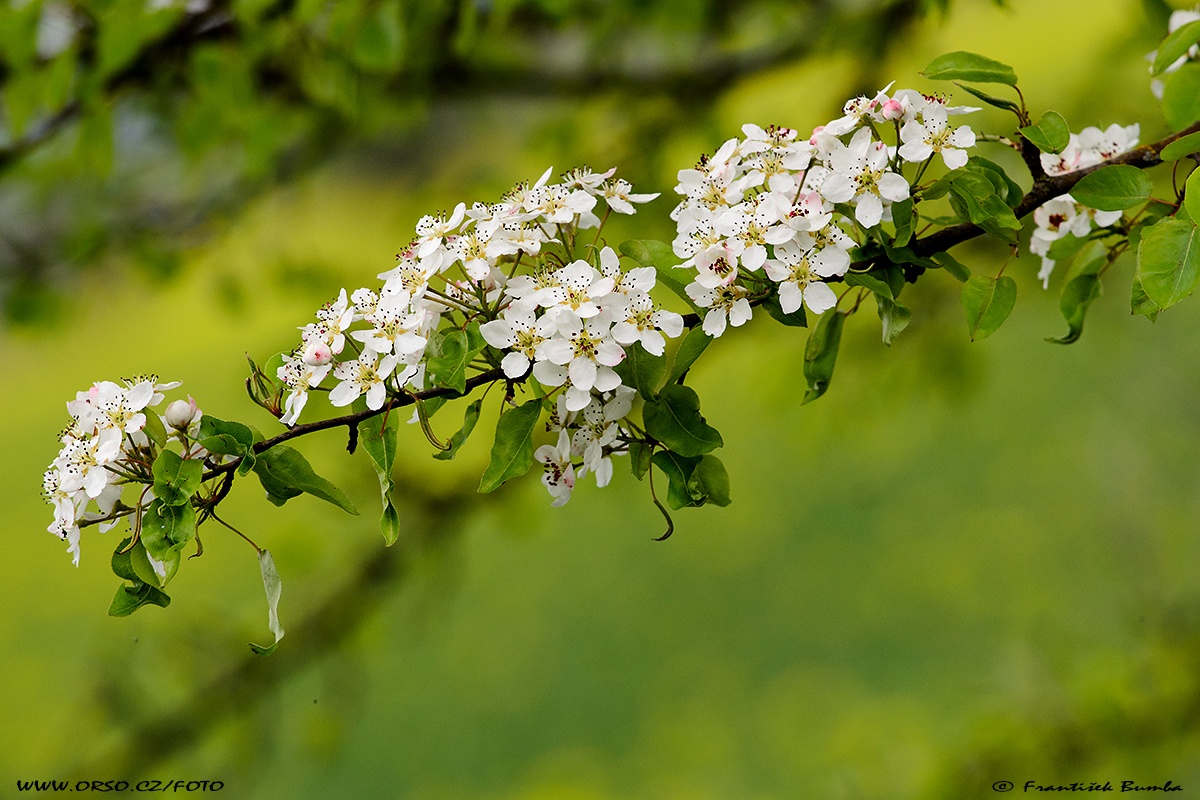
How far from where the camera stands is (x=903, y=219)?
89 cm

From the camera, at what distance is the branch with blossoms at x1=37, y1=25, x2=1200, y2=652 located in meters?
0.84

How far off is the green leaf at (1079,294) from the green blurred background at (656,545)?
64cm

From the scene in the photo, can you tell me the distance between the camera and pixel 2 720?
471 cm

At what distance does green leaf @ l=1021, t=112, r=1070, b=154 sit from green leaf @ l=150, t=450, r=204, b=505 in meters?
0.75

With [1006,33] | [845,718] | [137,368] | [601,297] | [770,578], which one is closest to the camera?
[601,297]

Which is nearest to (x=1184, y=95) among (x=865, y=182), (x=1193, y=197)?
(x=1193, y=197)

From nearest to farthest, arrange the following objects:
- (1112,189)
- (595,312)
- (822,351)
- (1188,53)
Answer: (595,312), (1112,189), (822,351), (1188,53)

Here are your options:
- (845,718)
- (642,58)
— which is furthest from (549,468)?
(845,718)

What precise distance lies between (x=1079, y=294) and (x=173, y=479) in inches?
36.8

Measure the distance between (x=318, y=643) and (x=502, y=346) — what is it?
1673 mm

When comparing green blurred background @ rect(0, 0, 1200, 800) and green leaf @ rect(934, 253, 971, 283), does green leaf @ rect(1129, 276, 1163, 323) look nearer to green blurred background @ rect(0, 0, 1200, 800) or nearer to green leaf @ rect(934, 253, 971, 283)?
Answer: green leaf @ rect(934, 253, 971, 283)

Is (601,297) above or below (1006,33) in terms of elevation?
below

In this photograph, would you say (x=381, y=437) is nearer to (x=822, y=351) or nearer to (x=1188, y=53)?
(x=822, y=351)

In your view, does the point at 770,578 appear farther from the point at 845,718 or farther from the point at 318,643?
the point at 318,643
